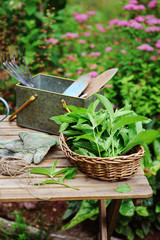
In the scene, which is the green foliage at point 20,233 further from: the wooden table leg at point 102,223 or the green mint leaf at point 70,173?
the green mint leaf at point 70,173

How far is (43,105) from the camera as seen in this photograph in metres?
1.88

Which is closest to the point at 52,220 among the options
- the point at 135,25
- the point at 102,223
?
the point at 102,223

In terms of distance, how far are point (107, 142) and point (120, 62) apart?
1655 mm

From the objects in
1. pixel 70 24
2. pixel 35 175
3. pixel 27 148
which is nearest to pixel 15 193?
pixel 35 175

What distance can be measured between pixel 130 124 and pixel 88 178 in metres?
0.31

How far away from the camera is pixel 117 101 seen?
2863 mm

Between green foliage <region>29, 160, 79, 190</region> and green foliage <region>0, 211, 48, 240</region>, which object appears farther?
green foliage <region>0, 211, 48, 240</region>

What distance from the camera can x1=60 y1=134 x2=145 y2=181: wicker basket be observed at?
1.37m

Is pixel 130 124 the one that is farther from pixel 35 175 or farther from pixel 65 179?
pixel 35 175

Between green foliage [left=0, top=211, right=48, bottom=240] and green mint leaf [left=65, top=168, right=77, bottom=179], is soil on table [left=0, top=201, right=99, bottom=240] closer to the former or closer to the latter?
green foliage [left=0, top=211, right=48, bottom=240]

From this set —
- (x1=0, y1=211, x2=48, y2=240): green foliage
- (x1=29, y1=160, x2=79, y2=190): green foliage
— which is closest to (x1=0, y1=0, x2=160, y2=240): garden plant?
(x1=0, y1=211, x2=48, y2=240): green foliage

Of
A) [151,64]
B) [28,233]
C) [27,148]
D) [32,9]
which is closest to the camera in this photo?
[27,148]

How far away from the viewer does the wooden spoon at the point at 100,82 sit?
5.99 ft

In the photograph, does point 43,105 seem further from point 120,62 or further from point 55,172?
point 120,62
